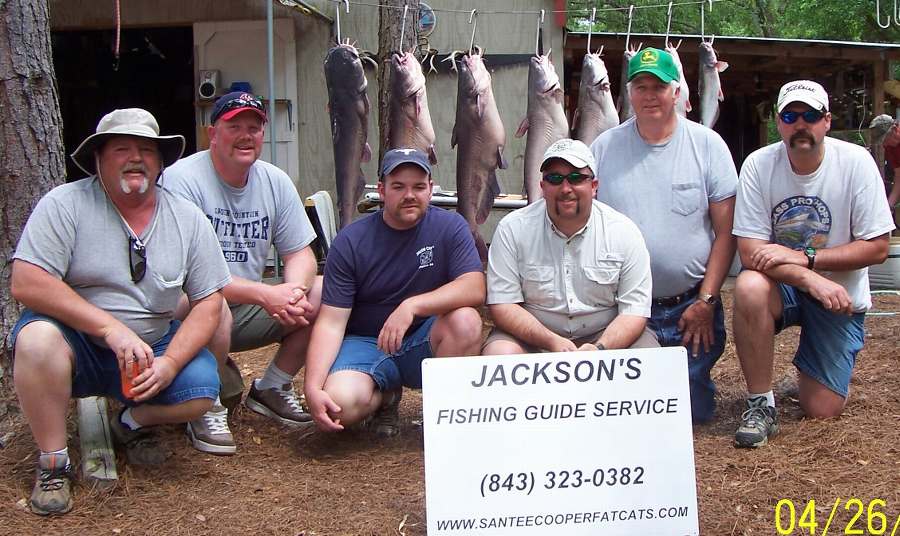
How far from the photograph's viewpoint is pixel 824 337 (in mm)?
3809

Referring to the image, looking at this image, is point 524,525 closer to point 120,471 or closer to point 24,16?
point 120,471

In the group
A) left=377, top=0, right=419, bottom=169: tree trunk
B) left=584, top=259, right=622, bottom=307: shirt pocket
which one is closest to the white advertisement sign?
left=584, top=259, right=622, bottom=307: shirt pocket

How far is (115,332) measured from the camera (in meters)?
2.98

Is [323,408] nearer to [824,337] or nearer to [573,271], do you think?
[573,271]

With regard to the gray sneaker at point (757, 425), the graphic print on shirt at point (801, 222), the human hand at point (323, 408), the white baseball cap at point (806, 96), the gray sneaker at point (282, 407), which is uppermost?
the white baseball cap at point (806, 96)

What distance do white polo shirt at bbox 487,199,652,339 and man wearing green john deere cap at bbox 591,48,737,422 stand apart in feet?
1.12

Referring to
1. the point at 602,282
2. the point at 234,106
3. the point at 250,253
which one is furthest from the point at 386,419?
the point at 234,106

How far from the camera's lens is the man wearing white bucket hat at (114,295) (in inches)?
117

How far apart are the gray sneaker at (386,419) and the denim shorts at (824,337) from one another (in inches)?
69.5

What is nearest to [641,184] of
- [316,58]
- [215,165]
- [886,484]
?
[886,484]

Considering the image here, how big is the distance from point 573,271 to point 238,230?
153 centimetres

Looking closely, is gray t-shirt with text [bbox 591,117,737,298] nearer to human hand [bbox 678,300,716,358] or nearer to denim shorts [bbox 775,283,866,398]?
human hand [bbox 678,300,716,358]

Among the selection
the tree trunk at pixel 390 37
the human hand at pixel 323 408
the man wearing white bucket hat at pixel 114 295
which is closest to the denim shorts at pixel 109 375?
the man wearing white bucket hat at pixel 114 295

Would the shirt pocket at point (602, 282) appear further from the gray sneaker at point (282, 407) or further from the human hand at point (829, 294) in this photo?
the gray sneaker at point (282, 407)
